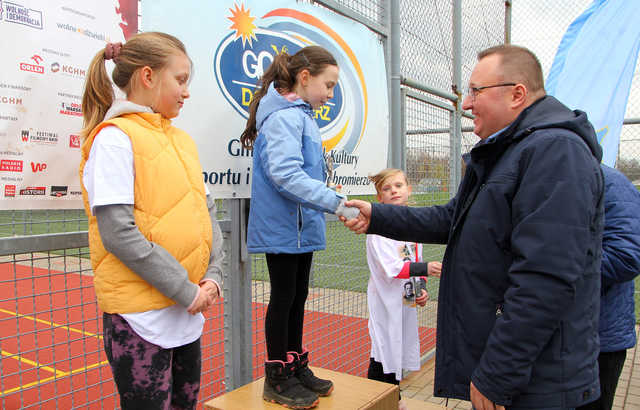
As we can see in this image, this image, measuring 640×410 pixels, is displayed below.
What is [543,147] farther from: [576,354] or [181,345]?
[181,345]

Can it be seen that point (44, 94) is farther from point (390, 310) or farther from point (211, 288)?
point (390, 310)

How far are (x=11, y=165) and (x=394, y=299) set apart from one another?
2385mm

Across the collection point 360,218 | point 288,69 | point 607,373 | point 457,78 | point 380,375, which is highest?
point 457,78

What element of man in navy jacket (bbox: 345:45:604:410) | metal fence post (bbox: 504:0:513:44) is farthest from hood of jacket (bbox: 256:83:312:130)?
metal fence post (bbox: 504:0:513:44)

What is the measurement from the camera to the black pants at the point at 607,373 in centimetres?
229

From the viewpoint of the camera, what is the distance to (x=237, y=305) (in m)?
2.78

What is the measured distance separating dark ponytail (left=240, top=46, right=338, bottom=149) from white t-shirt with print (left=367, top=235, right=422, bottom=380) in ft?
4.16

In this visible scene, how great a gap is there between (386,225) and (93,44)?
151 centimetres

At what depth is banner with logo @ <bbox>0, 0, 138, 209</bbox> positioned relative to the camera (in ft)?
5.89

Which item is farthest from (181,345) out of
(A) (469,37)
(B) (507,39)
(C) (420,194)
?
(B) (507,39)

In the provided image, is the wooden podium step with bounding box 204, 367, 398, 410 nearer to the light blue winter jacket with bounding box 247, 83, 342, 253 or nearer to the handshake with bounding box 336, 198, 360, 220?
the light blue winter jacket with bounding box 247, 83, 342, 253

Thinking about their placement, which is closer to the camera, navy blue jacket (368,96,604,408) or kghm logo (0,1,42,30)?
navy blue jacket (368,96,604,408)

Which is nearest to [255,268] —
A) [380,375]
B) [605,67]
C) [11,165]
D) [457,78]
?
[380,375]

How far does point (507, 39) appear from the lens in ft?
23.6
